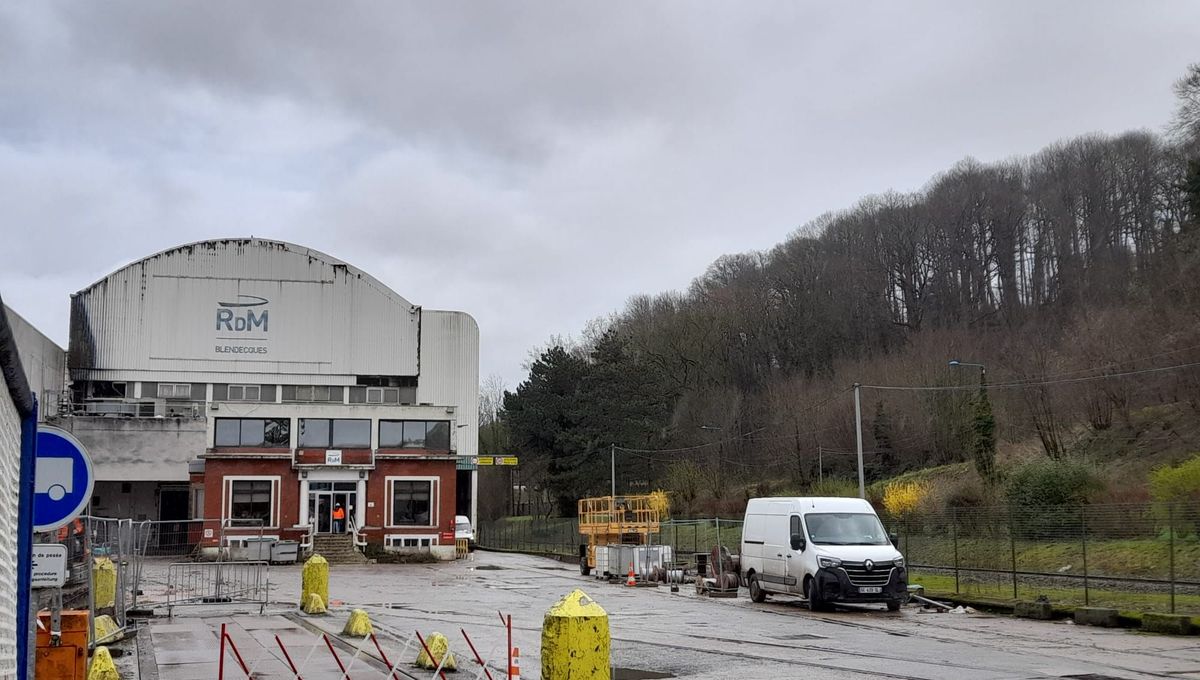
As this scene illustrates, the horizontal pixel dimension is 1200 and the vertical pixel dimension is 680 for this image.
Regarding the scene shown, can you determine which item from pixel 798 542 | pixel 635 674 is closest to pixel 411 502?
pixel 798 542

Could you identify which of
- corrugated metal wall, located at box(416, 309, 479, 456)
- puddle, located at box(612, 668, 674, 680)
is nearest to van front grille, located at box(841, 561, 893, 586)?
puddle, located at box(612, 668, 674, 680)

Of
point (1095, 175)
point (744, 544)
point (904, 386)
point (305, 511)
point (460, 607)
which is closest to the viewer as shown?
point (460, 607)

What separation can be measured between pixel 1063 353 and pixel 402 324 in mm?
36831

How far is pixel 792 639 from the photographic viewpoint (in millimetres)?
17719

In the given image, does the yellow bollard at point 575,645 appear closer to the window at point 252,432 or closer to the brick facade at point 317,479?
the brick facade at point 317,479

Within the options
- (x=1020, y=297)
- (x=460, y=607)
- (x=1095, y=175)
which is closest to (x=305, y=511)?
(x=460, y=607)

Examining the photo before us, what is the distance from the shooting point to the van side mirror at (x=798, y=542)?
23703 mm

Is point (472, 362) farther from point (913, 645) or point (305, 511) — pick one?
point (913, 645)

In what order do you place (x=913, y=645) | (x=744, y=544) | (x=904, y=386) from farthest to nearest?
(x=904, y=386) → (x=744, y=544) → (x=913, y=645)

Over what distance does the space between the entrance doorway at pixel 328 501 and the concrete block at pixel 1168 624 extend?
4004cm

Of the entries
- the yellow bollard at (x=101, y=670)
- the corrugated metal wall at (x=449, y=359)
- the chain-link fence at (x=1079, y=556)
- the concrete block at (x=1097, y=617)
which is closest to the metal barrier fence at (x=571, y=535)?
the corrugated metal wall at (x=449, y=359)

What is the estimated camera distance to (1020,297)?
7531 cm

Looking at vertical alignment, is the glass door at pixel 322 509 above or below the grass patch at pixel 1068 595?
above

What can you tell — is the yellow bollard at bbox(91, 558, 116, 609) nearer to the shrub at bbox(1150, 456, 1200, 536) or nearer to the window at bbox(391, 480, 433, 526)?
the shrub at bbox(1150, 456, 1200, 536)
